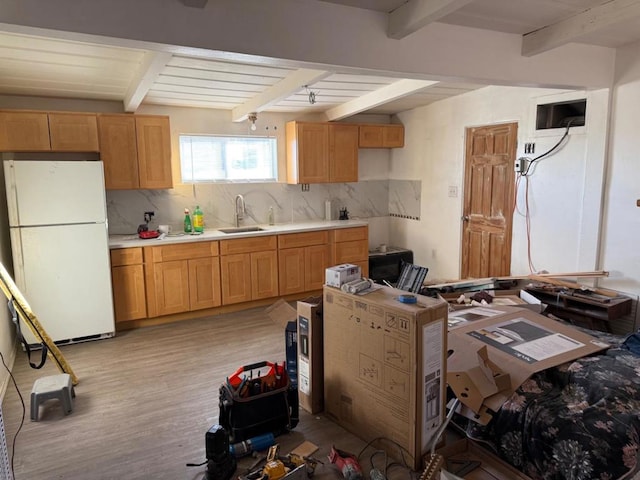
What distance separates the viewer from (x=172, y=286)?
439cm

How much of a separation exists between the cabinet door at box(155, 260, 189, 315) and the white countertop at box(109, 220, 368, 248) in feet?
0.78

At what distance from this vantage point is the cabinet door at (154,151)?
4324 mm

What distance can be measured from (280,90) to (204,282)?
6.89ft

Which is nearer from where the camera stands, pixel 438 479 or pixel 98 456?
pixel 438 479

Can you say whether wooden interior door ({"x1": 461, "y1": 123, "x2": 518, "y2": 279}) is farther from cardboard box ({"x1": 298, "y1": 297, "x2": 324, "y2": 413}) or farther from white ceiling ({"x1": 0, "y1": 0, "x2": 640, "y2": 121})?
cardboard box ({"x1": 298, "y1": 297, "x2": 324, "y2": 413})

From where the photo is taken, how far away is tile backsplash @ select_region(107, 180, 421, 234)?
4.68m

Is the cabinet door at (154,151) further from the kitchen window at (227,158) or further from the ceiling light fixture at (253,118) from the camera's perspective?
the ceiling light fixture at (253,118)

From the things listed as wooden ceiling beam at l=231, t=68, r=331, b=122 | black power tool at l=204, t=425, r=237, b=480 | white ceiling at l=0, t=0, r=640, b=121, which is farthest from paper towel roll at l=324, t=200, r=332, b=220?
black power tool at l=204, t=425, r=237, b=480

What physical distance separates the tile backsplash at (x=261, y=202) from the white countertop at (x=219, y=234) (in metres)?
0.19

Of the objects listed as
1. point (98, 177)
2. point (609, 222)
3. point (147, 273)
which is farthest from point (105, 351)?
point (609, 222)

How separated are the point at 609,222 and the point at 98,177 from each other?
4445 mm

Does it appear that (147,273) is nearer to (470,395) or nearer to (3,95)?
(3,95)

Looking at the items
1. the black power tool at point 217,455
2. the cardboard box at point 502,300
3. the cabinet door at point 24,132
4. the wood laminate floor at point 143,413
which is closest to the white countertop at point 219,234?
the wood laminate floor at point 143,413

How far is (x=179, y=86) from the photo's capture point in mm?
3859
